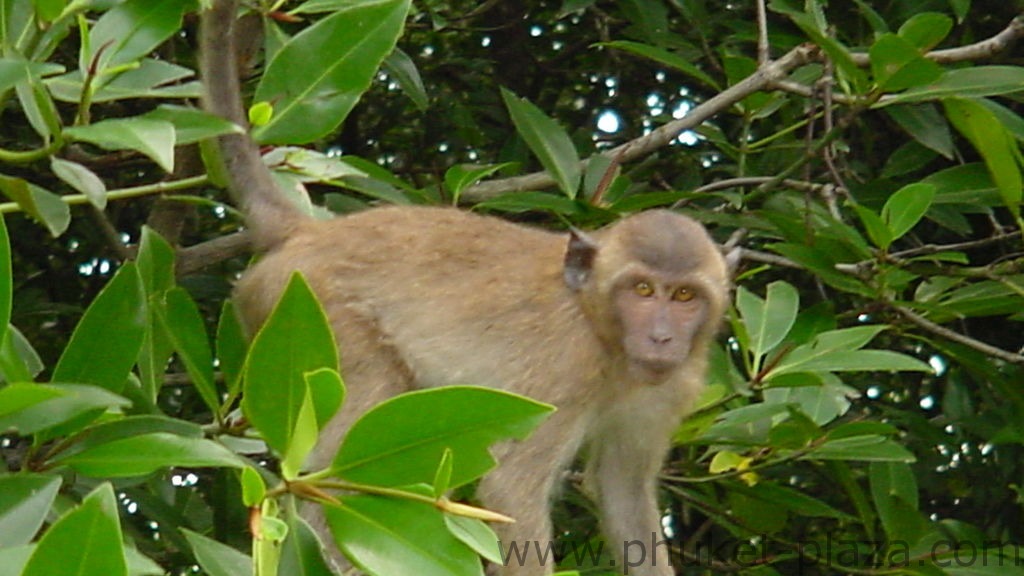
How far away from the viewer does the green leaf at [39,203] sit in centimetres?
358

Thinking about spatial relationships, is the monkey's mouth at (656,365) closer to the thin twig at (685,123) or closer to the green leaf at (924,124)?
the thin twig at (685,123)

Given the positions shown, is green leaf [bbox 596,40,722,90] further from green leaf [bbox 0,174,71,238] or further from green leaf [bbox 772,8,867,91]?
green leaf [bbox 0,174,71,238]

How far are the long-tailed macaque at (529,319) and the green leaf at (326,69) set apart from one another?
94 centimetres

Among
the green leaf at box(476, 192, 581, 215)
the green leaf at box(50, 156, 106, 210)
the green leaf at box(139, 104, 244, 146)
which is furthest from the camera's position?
the green leaf at box(476, 192, 581, 215)

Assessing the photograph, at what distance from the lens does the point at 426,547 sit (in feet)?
10.0

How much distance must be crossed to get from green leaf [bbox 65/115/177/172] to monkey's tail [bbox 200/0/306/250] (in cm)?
96

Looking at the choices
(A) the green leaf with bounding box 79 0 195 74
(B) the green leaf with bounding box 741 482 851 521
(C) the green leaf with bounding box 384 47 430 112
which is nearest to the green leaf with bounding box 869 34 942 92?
(B) the green leaf with bounding box 741 482 851 521

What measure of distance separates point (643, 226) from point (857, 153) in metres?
2.99

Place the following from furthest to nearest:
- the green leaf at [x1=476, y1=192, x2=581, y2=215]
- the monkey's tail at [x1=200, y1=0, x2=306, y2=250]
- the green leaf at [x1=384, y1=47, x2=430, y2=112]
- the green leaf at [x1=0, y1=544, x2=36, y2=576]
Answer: the green leaf at [x1=384, y1=47, x2=430, y2=112], the green leaf at [x1=476, y1=192, x2=581, y2=215], the monkey's tail at [x1=200, y1=0, x2=306, y2=250], the green leaf at [x1=0, y1=544, x2=36, y2=576]

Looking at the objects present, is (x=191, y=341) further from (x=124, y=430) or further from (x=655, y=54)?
(x=655, y=54)

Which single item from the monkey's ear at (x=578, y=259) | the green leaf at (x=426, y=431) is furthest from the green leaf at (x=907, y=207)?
the green leaf at (x=426, y=431)

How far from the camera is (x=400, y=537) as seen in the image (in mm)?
3051

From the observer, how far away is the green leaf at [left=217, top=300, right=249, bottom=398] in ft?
15.4

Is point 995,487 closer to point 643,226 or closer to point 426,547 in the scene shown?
point 643,226
